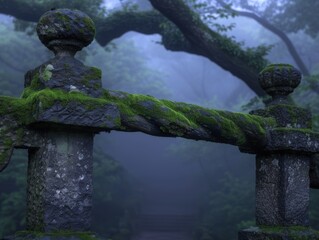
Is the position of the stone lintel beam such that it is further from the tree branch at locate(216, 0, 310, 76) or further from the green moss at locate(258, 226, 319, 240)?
the tree branch at locate(216, 0, 310, 76)

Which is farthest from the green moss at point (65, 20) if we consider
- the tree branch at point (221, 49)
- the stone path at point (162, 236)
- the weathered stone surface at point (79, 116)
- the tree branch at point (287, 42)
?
the stone path at point (162, 236)

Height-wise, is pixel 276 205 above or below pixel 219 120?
below

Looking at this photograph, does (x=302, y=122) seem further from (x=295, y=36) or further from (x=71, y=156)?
(x=295, y=36)

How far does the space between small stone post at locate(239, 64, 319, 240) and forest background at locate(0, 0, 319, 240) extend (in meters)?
4.72

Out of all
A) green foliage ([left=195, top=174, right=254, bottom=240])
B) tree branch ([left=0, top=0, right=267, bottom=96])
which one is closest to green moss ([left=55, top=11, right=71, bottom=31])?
tree branch ([left=0, top=0, right=267, bottom=96])

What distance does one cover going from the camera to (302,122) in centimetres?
354

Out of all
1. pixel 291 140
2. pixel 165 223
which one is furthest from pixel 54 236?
pixel 165 223

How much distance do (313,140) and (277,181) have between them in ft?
1.33

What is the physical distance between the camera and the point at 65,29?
2.42 metres

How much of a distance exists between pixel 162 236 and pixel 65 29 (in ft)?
56.6

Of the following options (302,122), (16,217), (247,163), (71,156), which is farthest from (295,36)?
(71,156)

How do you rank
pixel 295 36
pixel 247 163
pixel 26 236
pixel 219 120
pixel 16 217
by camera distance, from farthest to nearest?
pixel 295 36, pixel 247 163, pixel 16 217, pixel 219 120, pixel 26 236

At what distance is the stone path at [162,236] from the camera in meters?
18.3

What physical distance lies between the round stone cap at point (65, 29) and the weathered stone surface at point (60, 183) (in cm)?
48
